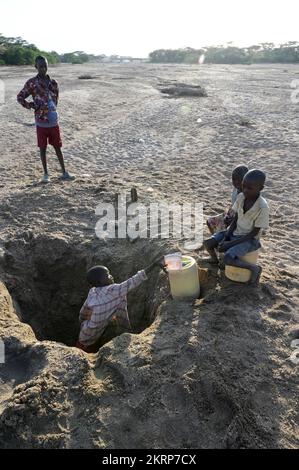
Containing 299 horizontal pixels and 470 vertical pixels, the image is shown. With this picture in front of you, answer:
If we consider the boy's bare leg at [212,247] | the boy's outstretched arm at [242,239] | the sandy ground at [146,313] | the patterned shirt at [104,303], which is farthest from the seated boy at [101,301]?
the boy's outstretched arm at [242,239]

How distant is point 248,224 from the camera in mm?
3541

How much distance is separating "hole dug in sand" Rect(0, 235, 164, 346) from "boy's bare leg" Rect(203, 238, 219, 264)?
0.62m

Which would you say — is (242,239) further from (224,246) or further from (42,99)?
(42,99)

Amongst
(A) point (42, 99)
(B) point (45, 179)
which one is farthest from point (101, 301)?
(A) point (42, 99)

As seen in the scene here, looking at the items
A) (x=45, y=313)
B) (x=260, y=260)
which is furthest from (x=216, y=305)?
(x=45, y=313)

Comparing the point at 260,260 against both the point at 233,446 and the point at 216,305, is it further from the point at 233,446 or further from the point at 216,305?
the point at 233,446

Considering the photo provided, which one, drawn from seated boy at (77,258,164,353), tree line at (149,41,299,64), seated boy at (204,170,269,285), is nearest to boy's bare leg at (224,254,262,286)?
seated boy at (204,170,269,285)

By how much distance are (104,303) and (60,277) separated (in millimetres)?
1436

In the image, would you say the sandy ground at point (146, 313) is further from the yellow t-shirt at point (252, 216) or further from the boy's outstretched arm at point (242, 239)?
the yellow t-shirt at point (252, 216)

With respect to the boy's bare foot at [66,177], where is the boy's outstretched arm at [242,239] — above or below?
above

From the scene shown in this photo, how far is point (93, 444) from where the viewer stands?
8.25ft

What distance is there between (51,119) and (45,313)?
8.52ft

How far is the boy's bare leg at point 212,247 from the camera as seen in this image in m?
3.84

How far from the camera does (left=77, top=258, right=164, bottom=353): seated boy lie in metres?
3.58
